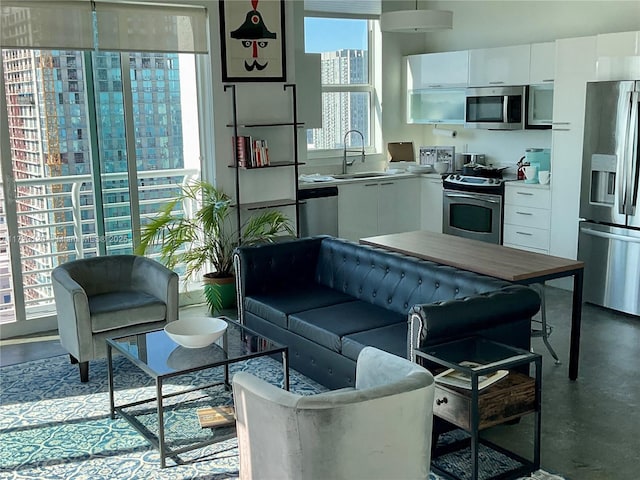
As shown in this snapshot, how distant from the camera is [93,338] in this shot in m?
4.49

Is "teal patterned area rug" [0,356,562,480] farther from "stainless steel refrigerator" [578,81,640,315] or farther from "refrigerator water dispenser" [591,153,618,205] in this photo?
"refrigerator water dispenser" [591,153,618,205]

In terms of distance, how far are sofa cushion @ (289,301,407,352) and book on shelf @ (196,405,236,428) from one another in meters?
Result: 0.67

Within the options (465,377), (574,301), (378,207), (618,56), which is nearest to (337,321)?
(465,377)

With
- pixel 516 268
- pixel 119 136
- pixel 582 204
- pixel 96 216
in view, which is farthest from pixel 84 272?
pixel 582 204

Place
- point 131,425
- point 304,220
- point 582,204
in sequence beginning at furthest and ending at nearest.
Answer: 1. point 304,220
2. point 582,204
3. point 131,425

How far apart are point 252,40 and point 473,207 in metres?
2.77

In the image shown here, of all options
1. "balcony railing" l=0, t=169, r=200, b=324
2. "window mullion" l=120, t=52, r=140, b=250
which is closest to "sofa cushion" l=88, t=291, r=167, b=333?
"balcony railing" l=0, t=169, r=200, b=324

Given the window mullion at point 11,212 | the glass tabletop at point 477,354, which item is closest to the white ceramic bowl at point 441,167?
the window mullion at point 11,212

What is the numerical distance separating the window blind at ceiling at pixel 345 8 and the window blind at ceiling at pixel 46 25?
111 inches

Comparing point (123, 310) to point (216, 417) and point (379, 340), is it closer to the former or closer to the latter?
point (216, 417)

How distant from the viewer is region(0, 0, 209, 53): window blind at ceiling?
17.3ft

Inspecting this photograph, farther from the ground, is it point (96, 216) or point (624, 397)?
point (96, 216)

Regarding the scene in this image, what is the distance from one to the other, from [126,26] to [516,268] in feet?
11.8

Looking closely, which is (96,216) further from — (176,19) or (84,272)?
(176,19)
